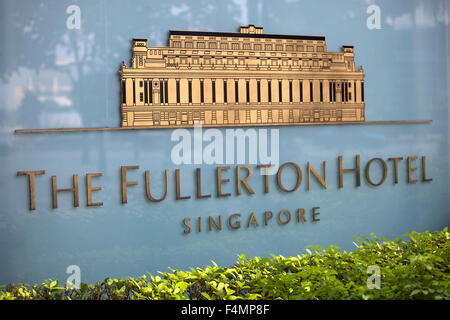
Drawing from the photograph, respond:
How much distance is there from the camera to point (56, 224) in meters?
3.21

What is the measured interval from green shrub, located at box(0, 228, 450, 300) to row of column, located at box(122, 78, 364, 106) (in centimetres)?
153

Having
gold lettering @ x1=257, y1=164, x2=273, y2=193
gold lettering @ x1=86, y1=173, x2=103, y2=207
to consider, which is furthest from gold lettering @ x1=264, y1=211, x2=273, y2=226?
gold lettering @ x1=86, y1=173, x2=103, y2=207

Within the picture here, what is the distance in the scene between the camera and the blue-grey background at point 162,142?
3156mm

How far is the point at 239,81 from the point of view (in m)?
3.62

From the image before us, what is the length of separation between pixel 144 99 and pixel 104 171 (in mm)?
660

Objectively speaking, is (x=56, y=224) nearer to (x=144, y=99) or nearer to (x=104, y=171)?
(x=104, y=171)

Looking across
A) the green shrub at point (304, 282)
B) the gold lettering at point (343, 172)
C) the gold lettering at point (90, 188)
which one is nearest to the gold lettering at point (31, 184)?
the gold lettering at point (90, 188)

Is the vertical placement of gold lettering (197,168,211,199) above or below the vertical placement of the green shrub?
above

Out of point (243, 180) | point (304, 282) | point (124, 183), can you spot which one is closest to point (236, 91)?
point (243, 180)

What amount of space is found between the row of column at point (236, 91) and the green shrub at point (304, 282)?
5.01 ft

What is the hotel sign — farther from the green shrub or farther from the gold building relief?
the green shrub

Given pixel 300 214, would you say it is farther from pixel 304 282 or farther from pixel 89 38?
pixel 89 38

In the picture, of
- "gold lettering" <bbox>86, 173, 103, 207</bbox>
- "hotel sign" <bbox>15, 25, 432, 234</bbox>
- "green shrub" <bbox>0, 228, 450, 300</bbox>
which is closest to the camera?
"green shrub" <bbox>0, 228, 450, 300</bbox>

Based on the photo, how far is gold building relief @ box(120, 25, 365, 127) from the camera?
3.41m
